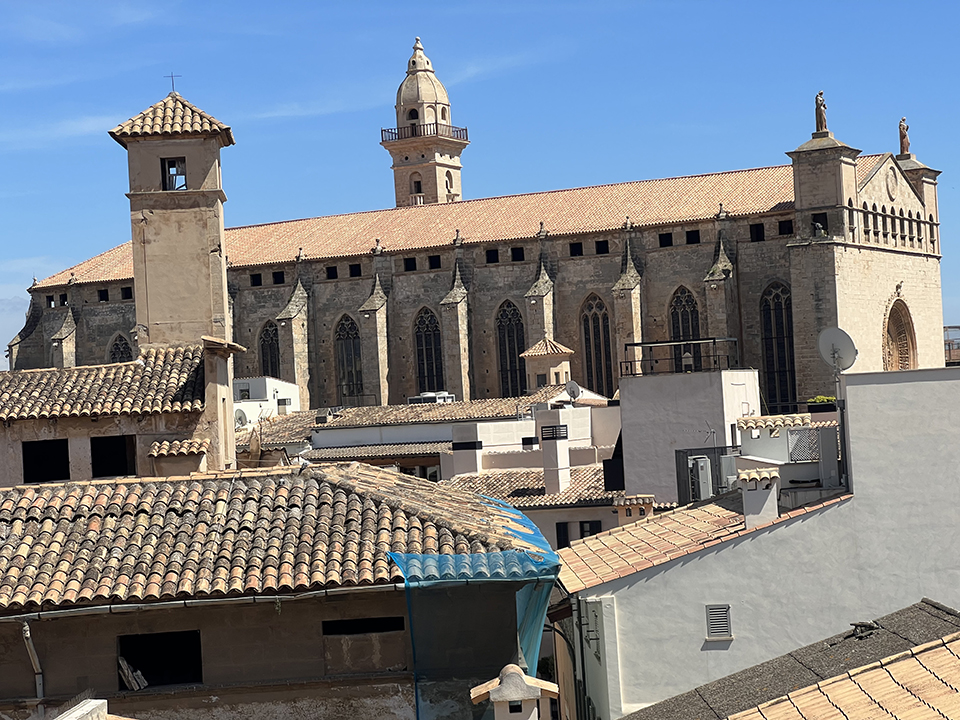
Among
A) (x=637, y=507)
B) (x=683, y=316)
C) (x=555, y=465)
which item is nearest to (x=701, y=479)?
(x=637, y=507)

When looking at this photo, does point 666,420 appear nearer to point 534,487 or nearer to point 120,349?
point 534,487

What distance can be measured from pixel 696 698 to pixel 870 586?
4808 mm

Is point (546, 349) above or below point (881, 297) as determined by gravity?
below

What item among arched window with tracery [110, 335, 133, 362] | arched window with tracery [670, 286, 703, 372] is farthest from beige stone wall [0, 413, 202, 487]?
arched window with tracery [110, 335, 133, 362]

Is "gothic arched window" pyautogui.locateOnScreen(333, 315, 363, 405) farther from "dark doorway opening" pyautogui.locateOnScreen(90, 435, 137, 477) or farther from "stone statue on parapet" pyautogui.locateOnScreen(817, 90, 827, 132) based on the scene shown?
"dark doorway opening" pyautogui.locateOnScreen(90, 435, 137, 477)

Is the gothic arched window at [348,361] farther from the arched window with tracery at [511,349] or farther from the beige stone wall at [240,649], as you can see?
the beige stone wall at [240,649]

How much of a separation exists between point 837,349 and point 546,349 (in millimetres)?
40654

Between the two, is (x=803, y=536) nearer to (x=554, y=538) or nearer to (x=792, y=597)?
(x=792, y=597)

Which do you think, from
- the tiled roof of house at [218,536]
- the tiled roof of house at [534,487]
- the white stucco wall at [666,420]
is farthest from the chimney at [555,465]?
the tiled roof of house at [218,536]

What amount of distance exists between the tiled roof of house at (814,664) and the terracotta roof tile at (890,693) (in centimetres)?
197

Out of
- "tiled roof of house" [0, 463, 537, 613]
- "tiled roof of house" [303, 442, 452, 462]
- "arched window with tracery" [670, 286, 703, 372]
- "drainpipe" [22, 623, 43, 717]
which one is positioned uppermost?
"arched window with tracery" [670, 286, 703, 372]

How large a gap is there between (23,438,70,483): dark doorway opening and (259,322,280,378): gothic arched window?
4608 cm

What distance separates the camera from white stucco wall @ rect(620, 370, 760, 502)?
105 feet

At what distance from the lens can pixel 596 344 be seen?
67.6 meters
